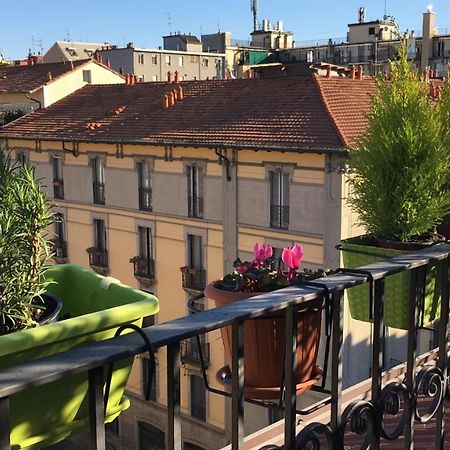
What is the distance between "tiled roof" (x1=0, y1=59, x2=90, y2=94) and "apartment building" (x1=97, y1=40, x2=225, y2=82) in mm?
10198

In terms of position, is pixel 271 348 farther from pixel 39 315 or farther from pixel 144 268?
pixel 144 268

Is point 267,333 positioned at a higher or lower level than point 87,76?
lower

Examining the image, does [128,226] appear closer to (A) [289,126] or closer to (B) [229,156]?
(B) [229,156]

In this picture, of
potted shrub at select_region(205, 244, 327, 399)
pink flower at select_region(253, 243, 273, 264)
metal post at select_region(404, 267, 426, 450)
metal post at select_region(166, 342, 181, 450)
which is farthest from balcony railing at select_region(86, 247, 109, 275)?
metal post at select_region(166, 342, 181, 450)

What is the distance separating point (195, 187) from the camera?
1708 centimetres

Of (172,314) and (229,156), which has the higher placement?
(229,156)

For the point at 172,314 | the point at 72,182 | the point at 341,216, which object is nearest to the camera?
the point at 341,216

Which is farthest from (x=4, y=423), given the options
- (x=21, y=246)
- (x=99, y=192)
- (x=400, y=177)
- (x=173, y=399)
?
(x=99, y=192)

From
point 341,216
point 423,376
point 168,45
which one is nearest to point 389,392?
point 423,376

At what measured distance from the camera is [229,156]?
53.2 ft

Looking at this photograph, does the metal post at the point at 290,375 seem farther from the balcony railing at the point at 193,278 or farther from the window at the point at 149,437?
the window at the point at 149,437

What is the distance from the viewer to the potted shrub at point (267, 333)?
2.15 m

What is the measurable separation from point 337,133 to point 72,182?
29.6ft

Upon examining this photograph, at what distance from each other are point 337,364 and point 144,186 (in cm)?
1684
